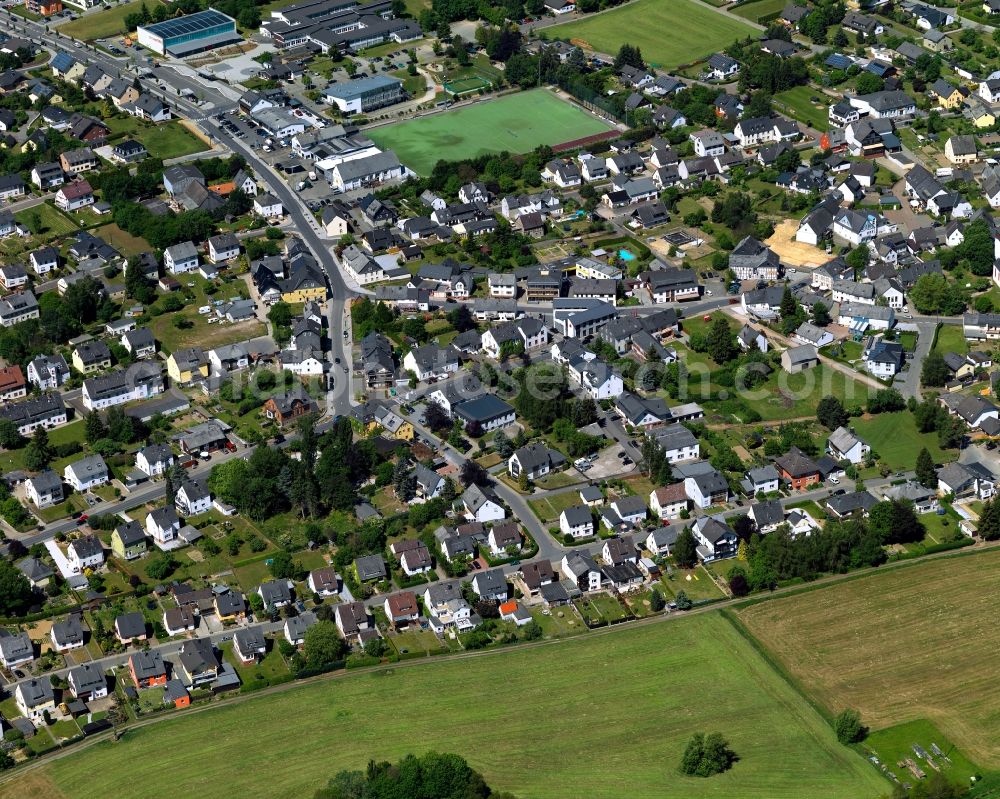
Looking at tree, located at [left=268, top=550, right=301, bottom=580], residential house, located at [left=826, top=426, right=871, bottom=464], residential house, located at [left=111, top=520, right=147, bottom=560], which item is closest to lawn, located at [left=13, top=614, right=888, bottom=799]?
tree, located at [left=268, top=550, right=301, bottom=580]

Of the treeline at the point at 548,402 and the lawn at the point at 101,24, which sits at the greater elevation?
the treeline at the point at 548,402

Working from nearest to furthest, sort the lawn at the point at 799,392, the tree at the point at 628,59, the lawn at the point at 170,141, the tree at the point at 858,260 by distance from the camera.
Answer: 1. the lawn at the point at 799,392
2. the tree at the point at 858,260
3. the lawn at the point at 170,141
4. the tree at the point at 628,59

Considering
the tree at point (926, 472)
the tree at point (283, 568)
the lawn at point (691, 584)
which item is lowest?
the lawn at point (691, 584)

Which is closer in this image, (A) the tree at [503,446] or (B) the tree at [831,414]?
(A) the tree at [503,446]

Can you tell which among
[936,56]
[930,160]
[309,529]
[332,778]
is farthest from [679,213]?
[332,778]

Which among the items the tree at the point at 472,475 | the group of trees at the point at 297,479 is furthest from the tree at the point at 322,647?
the tree at the point at 472,475

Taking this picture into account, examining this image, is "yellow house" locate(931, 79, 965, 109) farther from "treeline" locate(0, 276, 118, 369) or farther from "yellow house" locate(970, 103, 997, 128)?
"treeline" locate(0, 276, 118, 369)

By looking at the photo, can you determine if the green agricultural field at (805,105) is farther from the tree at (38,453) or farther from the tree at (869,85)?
the tree at (38,453)
